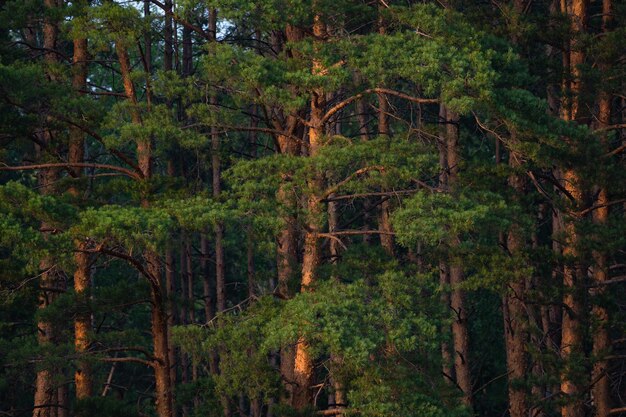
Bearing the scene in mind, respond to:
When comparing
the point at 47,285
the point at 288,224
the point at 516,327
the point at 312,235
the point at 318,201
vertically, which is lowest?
the point at 516,327

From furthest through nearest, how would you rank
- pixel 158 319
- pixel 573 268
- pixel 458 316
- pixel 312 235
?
pixel 458 316 → pixel 573 268 → pixel 158 319 → pixel 312 235

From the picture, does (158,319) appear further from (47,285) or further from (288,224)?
(47,285)

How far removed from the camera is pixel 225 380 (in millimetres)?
15906

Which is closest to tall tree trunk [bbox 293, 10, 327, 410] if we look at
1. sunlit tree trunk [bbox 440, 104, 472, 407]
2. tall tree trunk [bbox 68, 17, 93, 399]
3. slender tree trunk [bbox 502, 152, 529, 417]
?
tall tree trunk [bbox 68, 17, 93, 399]

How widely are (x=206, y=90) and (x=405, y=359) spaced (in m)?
4.83

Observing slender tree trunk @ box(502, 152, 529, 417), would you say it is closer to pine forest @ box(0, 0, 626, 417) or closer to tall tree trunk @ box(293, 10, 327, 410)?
pine forest @ box(0, 0, 626, 417)

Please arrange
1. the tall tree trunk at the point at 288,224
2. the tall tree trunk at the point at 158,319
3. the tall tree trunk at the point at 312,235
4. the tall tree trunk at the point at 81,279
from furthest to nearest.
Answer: the tall tree trunk at the point at 81,279 → the tall tree trunk at the point at 158,319 → the tall tree trunk at the point at 312,235 → the tall tree trunk at the point at 288,224

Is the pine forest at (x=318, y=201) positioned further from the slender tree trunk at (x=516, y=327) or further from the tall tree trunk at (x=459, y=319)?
the tall tree trunk at (x=459, y=319)

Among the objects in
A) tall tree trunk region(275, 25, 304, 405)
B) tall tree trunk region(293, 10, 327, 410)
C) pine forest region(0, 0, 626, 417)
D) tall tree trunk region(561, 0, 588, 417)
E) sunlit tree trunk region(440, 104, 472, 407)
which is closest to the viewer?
pine forest region(0, 0, 626, 417)

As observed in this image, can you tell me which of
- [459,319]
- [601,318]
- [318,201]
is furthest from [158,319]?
[601,318]

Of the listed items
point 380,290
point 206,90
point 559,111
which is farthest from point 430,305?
point 559,111

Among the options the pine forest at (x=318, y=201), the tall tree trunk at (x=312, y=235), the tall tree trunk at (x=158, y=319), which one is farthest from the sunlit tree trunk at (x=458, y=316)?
the tall tree trunk at (x=158, y=319)

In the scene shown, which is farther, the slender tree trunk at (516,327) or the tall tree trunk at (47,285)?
the slender tree trunk at (516,327)

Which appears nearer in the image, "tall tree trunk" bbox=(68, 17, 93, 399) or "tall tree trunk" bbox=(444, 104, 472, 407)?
"tall tree trunk" bbox=(68, 17, 93, 399)
